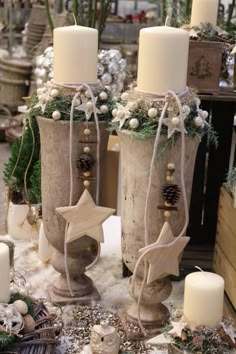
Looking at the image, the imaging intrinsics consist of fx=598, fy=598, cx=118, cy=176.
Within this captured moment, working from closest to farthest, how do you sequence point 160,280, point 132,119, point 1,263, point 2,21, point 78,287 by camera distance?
point 1,263
point 132,119
point 160,280
point 78,287
point 2,21

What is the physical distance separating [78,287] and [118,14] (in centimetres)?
402

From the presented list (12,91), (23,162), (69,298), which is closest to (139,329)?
(69,298)

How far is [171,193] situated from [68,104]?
1.08 ft

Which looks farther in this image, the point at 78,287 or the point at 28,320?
the point at 78,287

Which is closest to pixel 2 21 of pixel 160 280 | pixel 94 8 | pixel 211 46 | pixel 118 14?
pixel 118 14

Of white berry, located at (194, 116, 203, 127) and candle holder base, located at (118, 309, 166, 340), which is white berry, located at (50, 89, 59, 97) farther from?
candle holder base, located at (118, 309, 166, 340)

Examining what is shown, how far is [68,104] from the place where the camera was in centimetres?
134

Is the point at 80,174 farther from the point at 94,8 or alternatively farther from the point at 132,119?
the point at 94,8

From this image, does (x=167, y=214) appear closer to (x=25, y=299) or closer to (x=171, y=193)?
(x=171, y=193)

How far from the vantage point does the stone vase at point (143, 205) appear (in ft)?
3.97

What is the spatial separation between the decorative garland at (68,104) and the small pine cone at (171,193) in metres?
0.26

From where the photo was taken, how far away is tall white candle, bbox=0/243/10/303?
43.5 inches

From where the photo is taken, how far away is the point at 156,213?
1234 mm

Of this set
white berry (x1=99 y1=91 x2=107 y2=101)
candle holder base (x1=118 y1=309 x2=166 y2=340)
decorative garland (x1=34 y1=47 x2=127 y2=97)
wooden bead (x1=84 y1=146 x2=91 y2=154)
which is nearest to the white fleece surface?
candle holder base (x1=118 y1=309 x2=166 y2=340)
